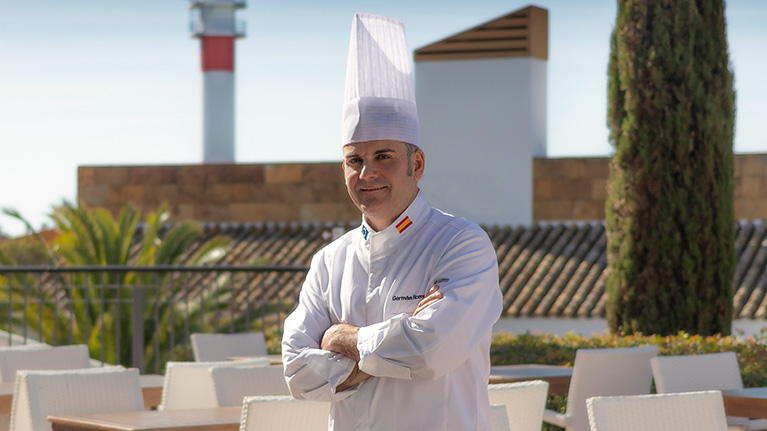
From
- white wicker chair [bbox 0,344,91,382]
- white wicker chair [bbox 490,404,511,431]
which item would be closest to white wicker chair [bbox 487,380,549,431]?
white wicker chair [bbox 490,404,511,431]

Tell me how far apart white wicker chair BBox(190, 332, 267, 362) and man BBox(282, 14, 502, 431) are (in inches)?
178

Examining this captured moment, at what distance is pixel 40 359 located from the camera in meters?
6.02

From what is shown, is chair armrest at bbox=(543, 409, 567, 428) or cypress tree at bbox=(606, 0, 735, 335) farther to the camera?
cypress tree at bbox=(606, 0, 735, 335)

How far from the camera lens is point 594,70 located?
1125 inches

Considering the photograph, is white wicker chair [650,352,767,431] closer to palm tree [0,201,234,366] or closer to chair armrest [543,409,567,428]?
chair armrest [543,409,567,428]

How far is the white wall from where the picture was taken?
19.6 m

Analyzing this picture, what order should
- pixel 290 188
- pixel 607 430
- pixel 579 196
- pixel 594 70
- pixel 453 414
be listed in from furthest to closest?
pixel 594 70, pixel 290 188, pixel 579 196, pixel 607 430, pixel 453 414

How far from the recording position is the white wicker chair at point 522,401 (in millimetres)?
4371

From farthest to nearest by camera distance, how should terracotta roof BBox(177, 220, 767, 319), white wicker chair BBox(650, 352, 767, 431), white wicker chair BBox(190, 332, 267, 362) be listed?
terracotta roof BBox(177, 220, 767, 319) < white wicker chair BBox(190, 332, 267, 362) < white wicker chair BBox(650, 352, 767, 431)

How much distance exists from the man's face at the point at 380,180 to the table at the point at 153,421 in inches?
56.9

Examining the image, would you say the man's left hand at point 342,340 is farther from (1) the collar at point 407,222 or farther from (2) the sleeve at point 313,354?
(1) the collar at point 407,222

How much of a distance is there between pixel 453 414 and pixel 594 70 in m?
26.6

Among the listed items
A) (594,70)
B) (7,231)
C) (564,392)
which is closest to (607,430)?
(564,392)

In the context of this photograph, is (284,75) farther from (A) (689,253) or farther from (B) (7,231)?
(A) (689,253)
